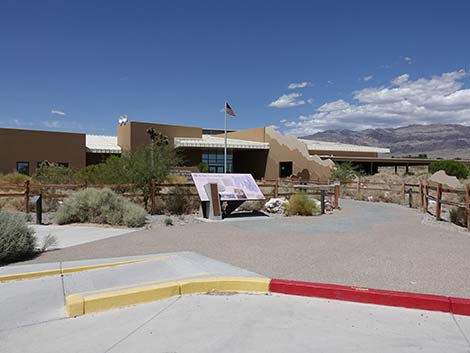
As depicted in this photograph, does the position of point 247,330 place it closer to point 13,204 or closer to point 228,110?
point 13,204

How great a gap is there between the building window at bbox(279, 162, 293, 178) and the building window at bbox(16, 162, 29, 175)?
87.1 feet

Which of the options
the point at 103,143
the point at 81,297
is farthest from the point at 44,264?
the point at 103,143

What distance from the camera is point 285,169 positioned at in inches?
1996

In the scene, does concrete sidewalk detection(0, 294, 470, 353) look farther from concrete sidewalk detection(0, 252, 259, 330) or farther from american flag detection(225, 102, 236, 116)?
american flag detection(225, 102, 236, 116)

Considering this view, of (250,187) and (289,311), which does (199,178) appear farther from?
(289,311)

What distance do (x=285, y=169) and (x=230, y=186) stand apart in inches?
1330

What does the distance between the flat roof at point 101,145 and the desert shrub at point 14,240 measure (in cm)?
3945

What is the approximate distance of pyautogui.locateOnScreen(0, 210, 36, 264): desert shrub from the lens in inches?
336

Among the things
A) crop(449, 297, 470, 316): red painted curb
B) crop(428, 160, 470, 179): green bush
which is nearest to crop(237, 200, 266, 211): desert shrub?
crop(449, 297, 470, 316): red painted curb

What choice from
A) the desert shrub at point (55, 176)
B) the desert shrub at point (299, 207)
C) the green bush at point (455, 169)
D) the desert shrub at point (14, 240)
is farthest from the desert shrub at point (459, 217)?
the green bush at point (455, 169)

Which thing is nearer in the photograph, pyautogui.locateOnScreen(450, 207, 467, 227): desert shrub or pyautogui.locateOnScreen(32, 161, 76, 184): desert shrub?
pyautogui.locateOnScreen(450, 207, 467, 227): desert shrub

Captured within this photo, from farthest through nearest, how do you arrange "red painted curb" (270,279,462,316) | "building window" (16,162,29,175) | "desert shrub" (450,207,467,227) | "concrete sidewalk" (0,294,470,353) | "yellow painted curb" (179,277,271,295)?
"building window" (16,162,29,175), "desert shrub" (450,207,467,227), "yellow painted curb" (179,277,271,295), "red painted curb" (270,279,462,316), "concrete sidewalk" (0,294,470,353)

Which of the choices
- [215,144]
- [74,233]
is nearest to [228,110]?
[215,144]

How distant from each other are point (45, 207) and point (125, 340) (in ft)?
47.8
